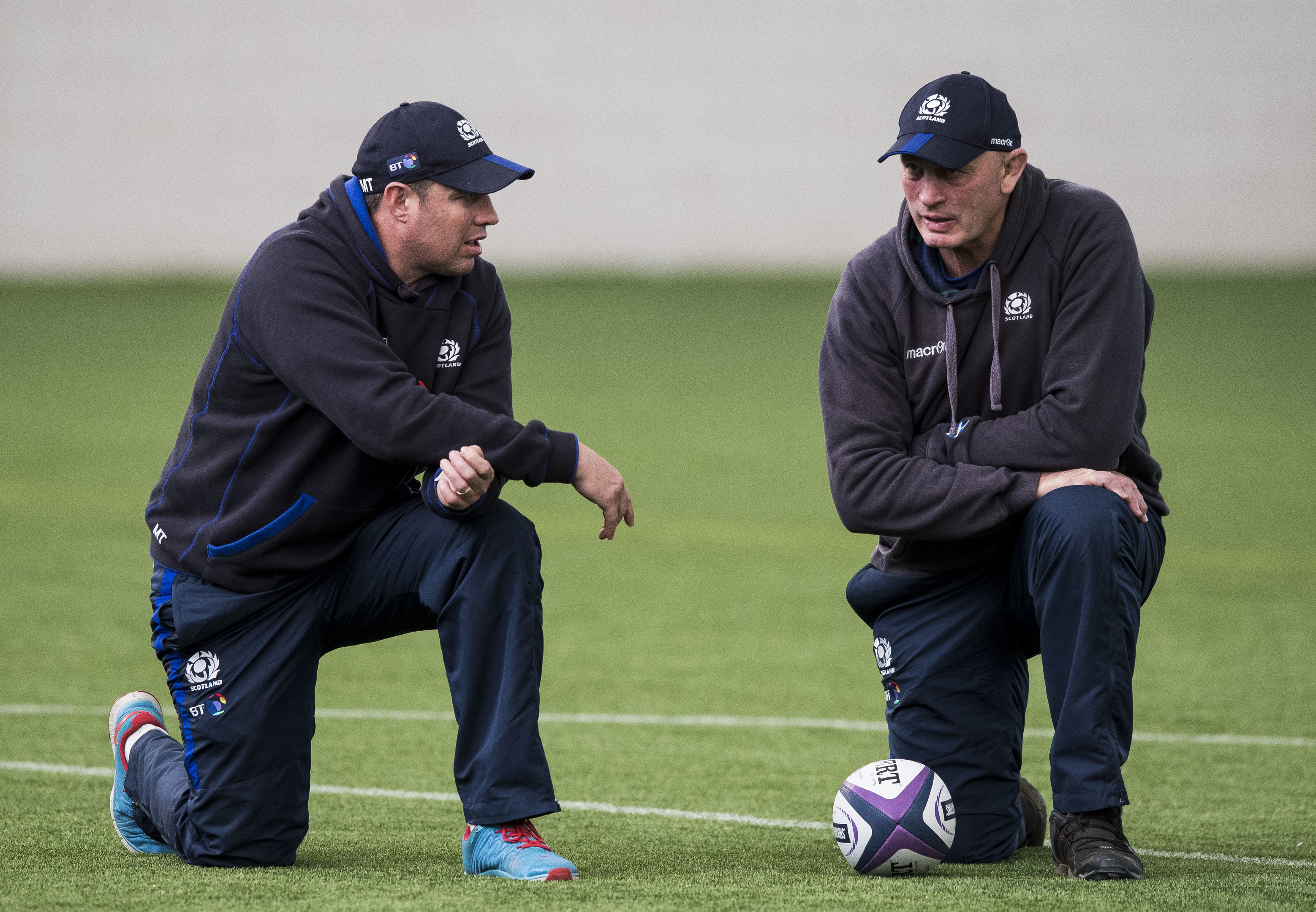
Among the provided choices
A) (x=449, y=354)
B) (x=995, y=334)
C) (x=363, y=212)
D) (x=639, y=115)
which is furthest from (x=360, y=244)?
(x=639, y=115)

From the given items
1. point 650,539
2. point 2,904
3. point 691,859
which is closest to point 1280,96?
point 650,539

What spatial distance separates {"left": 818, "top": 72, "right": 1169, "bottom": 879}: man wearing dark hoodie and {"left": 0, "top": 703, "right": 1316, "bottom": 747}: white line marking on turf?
1.29 m

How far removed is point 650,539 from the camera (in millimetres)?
8273

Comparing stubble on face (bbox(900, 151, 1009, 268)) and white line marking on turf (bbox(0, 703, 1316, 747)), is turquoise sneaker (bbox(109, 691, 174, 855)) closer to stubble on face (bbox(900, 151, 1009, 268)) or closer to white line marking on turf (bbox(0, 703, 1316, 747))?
white line marking on turf (bbox(0, 703, 1316, 747))

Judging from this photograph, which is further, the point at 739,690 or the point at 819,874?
the point at 739,690

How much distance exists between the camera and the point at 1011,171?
10.5ft

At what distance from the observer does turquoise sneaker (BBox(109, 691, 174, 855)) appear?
3.14 metres

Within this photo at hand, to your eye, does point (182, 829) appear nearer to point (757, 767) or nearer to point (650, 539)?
point (757, 767)

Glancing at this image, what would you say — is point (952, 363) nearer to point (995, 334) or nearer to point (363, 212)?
point (995, 334)

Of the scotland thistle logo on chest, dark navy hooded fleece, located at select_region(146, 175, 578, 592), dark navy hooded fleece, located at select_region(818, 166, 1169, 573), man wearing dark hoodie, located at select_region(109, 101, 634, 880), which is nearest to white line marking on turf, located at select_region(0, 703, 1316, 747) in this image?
dark navy hooded fleece, located at select_region(818, 166, 1169, 573)

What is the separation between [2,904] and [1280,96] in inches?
587

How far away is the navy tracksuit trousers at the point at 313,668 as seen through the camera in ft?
9.29

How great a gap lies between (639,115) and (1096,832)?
13860 millimetres

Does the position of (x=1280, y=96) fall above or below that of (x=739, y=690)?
above
